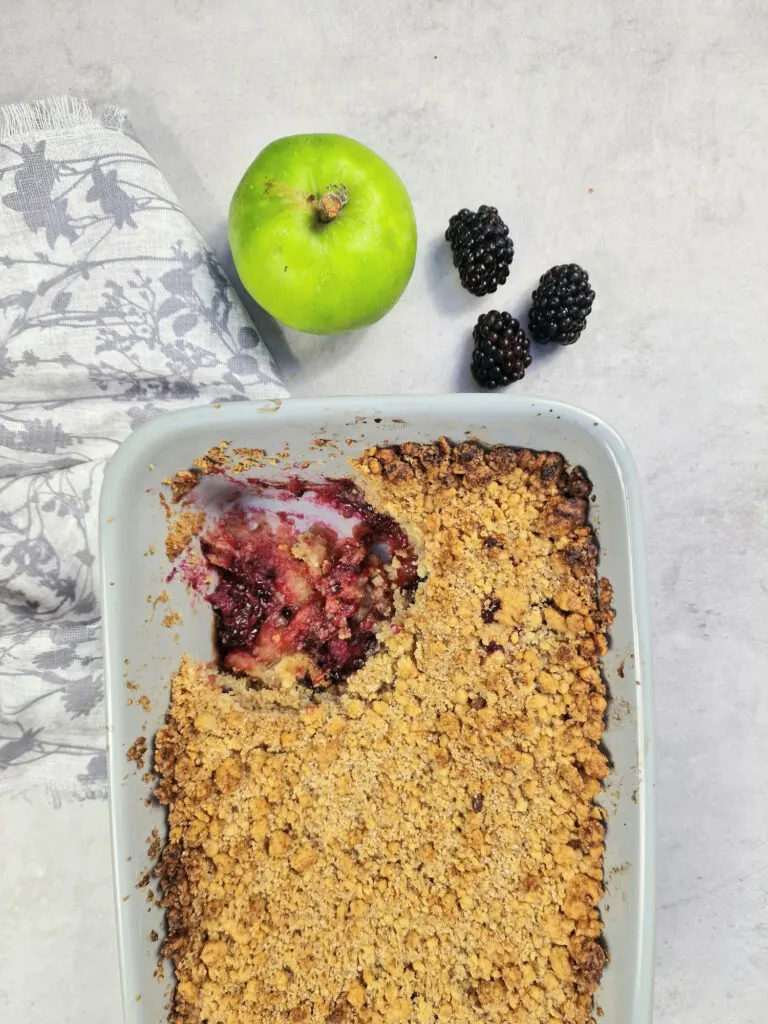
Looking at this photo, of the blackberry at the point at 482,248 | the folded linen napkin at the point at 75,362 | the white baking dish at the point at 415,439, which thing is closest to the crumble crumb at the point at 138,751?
the white baking dish at the point at 415,439

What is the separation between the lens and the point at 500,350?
3.07ft

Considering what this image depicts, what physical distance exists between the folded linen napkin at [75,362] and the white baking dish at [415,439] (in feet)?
0.66

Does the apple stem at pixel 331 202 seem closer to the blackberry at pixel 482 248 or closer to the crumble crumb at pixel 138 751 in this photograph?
the blackberry at pixel 482 248

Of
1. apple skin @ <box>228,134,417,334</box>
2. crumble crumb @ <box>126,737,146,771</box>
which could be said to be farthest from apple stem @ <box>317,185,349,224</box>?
crumble crumb @ <box>126,737,146,771</box>

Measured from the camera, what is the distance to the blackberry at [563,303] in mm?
938

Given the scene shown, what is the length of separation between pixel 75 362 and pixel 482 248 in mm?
558

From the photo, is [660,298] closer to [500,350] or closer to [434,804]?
[500,350]

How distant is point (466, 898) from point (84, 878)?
577mm

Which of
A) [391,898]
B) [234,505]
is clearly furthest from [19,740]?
[391,898]

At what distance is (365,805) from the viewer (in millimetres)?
832

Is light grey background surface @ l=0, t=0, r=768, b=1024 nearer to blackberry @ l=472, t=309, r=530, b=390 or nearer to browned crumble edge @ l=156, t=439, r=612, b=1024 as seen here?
blackberry @ l=472, t=309, r=530, b=390

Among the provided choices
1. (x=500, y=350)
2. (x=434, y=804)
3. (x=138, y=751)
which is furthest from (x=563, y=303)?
(x=138, y=751)

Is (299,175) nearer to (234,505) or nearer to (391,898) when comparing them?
(234,505)

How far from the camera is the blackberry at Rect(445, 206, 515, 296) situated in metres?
0.94
